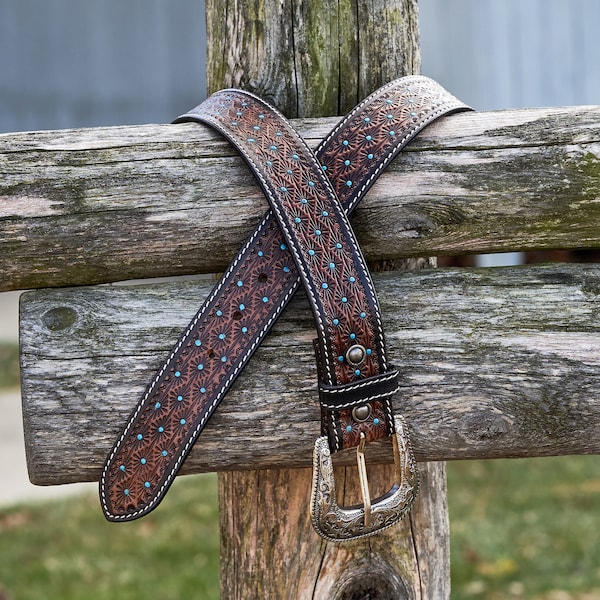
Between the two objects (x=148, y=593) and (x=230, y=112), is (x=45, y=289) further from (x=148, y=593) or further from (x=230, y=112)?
(x=148, y=593)

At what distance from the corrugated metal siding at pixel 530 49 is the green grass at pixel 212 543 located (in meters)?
3.65

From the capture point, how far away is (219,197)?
1659 mm

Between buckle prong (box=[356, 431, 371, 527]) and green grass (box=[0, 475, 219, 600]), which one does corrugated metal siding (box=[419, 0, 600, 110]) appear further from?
buckle prong (box=[356, 431, 371, 527])

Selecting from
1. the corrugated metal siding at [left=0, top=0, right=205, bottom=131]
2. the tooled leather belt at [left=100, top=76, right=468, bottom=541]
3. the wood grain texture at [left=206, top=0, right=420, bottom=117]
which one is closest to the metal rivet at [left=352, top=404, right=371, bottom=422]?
the tooled leather belt at [left=100, top=76, right=468, bottom=541]

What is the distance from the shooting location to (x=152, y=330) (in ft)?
5.35

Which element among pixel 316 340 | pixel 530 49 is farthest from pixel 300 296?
pixel 530 49

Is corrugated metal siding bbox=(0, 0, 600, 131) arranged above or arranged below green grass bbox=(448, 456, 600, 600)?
above

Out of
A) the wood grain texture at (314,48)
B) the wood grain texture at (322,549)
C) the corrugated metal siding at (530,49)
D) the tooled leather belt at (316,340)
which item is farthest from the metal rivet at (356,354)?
the corrugated metal siding at (530,49)

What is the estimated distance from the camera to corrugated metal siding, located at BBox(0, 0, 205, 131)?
25.3ft

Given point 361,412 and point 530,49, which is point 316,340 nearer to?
point 361,412

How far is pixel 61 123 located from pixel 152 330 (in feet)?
22.5

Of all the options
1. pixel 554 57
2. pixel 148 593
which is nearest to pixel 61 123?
pixel 554 57

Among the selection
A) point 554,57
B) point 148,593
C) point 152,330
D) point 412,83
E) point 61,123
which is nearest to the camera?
point 152,330

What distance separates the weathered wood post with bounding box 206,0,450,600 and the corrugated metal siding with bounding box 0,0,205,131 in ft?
21.0
